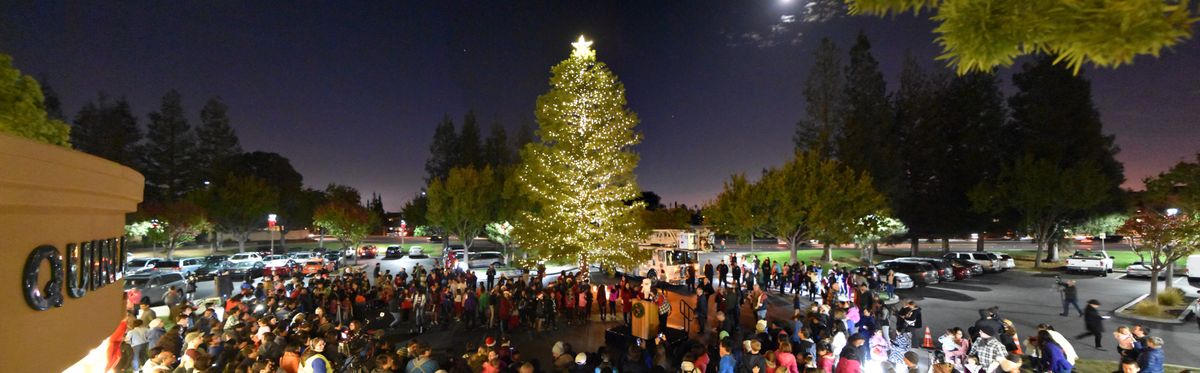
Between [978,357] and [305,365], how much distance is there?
406 inches

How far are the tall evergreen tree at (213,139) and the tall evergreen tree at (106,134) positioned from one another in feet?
18.2

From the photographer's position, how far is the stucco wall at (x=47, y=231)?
2551mm

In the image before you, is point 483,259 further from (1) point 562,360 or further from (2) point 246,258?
(1) point 562,360

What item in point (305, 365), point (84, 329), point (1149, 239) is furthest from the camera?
point (1149, 239)

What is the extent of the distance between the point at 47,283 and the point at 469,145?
179 ft

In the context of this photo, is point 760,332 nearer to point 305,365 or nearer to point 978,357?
point 978,357

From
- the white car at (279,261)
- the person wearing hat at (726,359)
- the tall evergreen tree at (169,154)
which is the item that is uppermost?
the tall evergreen tree at (169,154)

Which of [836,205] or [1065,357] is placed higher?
[836,205]

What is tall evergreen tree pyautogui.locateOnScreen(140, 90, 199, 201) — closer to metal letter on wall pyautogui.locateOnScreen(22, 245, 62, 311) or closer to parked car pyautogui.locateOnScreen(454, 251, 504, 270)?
parked car pyautogui.locateOnScreen(454, 251, 504, 270)

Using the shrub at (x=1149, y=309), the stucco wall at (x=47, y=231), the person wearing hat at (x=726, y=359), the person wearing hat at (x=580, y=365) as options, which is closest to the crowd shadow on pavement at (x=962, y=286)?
the shrub at (x=1149, y=309)

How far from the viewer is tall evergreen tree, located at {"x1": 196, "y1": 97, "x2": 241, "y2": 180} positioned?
182ft

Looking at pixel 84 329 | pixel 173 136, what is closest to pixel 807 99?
pixel 84 329

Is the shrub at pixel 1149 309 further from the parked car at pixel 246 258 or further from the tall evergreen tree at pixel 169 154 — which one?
the tall evergreen tree at pixel 169 154

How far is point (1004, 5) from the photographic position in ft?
9.90
